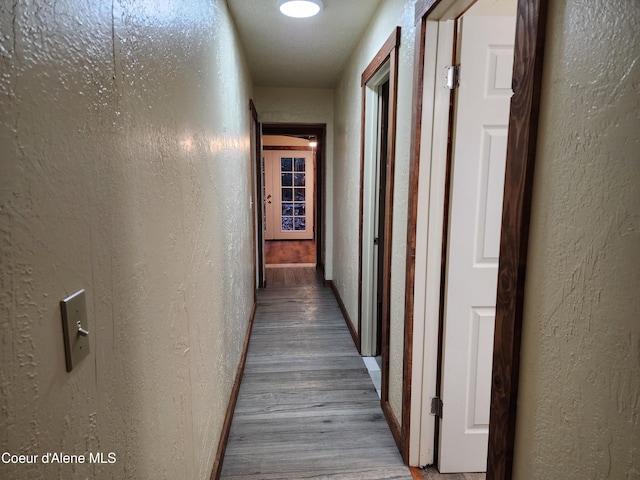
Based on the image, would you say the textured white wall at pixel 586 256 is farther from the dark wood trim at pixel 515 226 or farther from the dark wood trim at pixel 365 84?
the dark wood trim at pixel 365 84

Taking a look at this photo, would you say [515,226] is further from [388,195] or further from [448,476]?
[448,476]

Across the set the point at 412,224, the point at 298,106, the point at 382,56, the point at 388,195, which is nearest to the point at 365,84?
the point at 382,56

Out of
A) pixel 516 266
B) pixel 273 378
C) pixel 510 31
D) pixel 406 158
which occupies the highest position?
pixel 510 31

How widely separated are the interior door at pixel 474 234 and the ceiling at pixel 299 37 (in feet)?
3.28

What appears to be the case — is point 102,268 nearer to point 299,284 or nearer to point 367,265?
point 367,265

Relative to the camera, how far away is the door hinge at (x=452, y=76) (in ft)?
4.91

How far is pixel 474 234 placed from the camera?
1585mm

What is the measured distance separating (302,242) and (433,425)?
658 cm

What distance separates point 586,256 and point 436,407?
4.15 feet

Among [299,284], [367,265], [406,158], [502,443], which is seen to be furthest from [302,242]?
[502,443]

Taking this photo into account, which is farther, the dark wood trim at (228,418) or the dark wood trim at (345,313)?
the dark wood trim at (345,313)

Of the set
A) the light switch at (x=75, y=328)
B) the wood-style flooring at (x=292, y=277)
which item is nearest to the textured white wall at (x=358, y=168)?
the wood-style flooring at (x=292, y=277)

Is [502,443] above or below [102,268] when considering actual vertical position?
below

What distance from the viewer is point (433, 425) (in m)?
1.74
